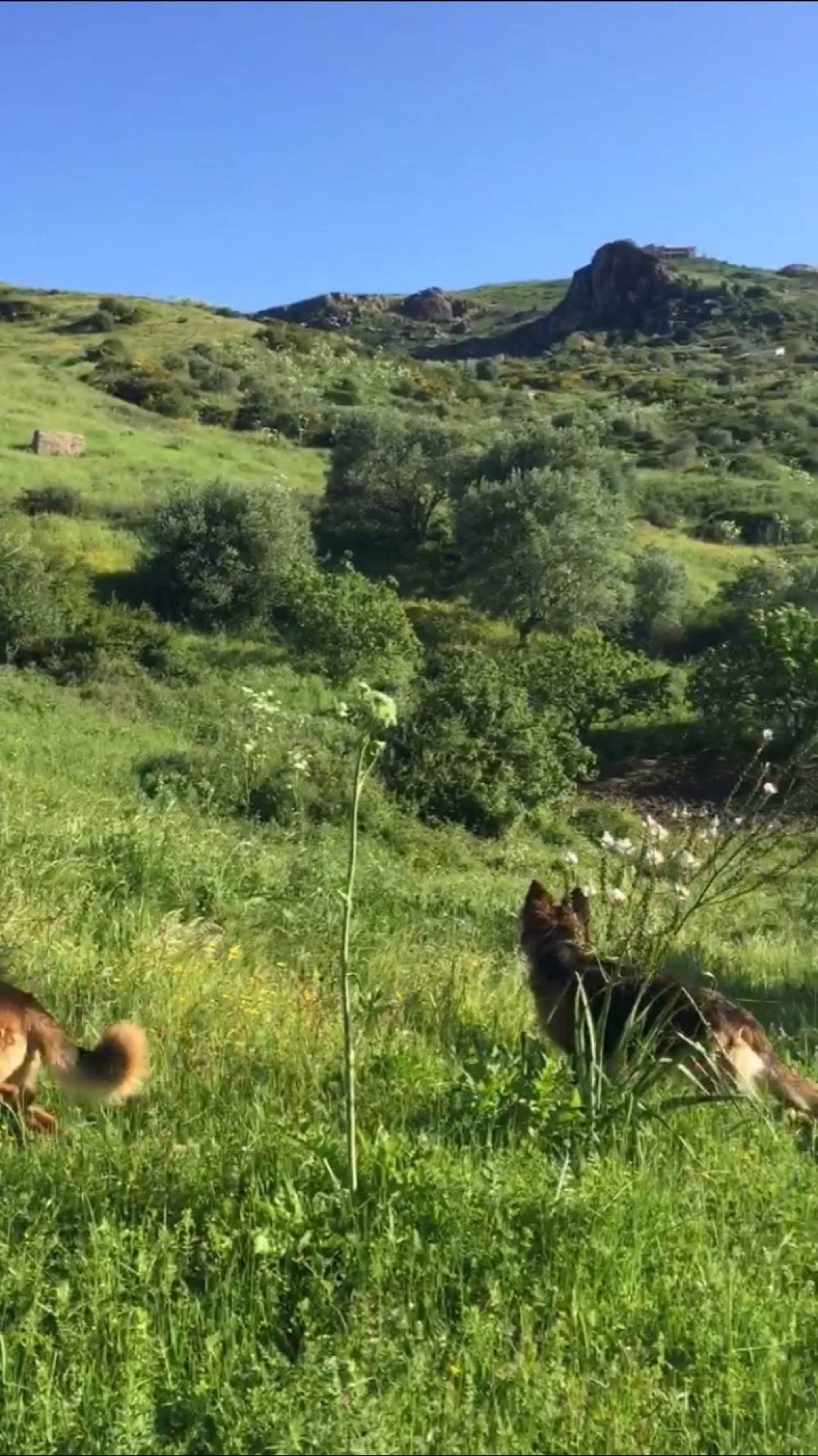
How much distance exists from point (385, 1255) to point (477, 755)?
16.1 meters

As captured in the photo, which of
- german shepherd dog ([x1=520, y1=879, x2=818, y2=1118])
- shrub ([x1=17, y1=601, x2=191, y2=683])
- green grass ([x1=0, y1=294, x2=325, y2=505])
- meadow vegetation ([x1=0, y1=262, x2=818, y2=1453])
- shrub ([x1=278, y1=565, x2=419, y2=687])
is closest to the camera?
meadow vegetation ([x1=0, y1=262, x2=818, y2=1453])

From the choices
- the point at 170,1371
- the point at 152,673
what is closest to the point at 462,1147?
the point at 170,1371

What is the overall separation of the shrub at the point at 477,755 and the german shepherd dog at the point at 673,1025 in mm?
13582

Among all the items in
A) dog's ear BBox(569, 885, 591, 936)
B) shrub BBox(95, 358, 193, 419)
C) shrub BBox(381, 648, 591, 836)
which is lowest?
shrub BBox(381, 648, 591, 836)

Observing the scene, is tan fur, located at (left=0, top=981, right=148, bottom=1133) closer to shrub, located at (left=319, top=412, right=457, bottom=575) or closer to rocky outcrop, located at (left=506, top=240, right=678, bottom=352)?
shrub, located at (left=319, top=412, right=457, bottom=575)

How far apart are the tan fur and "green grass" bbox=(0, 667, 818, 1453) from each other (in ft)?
0.25

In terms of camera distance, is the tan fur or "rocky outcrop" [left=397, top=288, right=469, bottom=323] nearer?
the tan fur

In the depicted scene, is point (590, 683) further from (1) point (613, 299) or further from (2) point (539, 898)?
(1) point (613, 299)

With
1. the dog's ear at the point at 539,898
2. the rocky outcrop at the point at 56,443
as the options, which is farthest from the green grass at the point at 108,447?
the dog's ear at the point at 539,898

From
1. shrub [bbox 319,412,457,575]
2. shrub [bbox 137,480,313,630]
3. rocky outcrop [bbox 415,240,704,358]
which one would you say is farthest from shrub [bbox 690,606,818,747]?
rocky outcrop [bbox 415,240,704,358]

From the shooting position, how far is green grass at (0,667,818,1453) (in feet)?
6.89

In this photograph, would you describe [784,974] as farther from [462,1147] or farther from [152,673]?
[152,673]

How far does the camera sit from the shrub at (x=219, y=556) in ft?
78.3

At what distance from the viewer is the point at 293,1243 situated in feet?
8.15
